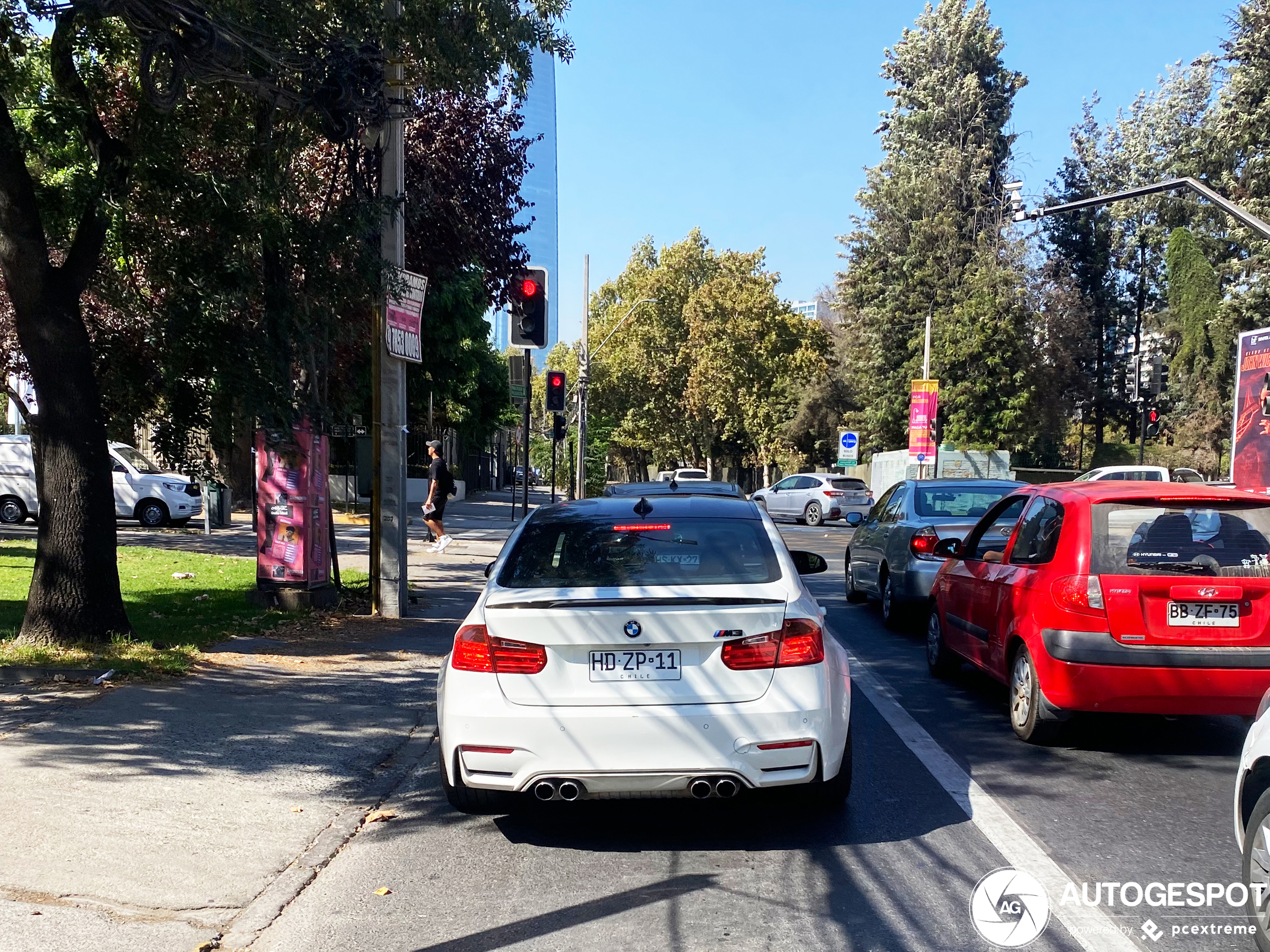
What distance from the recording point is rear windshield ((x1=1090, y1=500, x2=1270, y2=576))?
21.6 ft

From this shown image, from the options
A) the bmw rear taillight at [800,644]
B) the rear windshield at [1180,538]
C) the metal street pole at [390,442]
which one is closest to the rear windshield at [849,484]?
the metal street pole at [390,442]

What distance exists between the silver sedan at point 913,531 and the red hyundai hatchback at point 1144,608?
3778mm

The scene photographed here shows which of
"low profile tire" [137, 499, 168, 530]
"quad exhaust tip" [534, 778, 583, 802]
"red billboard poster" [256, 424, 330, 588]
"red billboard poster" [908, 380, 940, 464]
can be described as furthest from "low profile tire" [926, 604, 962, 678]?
"red billboard poster" [908, 380, 940, 464]

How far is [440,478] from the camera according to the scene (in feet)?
65.0

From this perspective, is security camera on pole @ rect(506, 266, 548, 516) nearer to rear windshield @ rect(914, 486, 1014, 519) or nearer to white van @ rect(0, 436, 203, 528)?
rear windshield @ rect(914, 486, 1014, 519)

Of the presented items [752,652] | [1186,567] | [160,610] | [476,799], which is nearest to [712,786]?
[752,652]

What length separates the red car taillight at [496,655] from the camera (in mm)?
5004

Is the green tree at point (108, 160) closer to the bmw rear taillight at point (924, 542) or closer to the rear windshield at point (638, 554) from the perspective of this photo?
the rear windshield at point (638, 554)

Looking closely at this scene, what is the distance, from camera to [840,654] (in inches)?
220

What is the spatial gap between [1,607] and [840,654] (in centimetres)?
879

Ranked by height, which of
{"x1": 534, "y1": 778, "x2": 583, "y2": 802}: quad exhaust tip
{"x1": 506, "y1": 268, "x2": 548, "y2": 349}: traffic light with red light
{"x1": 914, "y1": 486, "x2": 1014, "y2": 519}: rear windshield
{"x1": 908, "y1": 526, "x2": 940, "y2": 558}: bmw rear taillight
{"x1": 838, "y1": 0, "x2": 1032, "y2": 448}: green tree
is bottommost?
{"x1": 534, "y1": 778, "x2": 583, "y2": 802}: quad exhaust tip

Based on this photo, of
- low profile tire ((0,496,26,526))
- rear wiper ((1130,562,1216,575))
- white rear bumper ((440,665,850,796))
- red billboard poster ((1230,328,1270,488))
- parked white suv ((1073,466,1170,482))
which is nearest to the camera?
white rear bumper ((440,665,850,796))

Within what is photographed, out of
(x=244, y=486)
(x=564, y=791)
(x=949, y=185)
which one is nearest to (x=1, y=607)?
(x=564, y=791)

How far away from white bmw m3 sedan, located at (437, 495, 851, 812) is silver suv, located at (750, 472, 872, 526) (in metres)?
29.5
